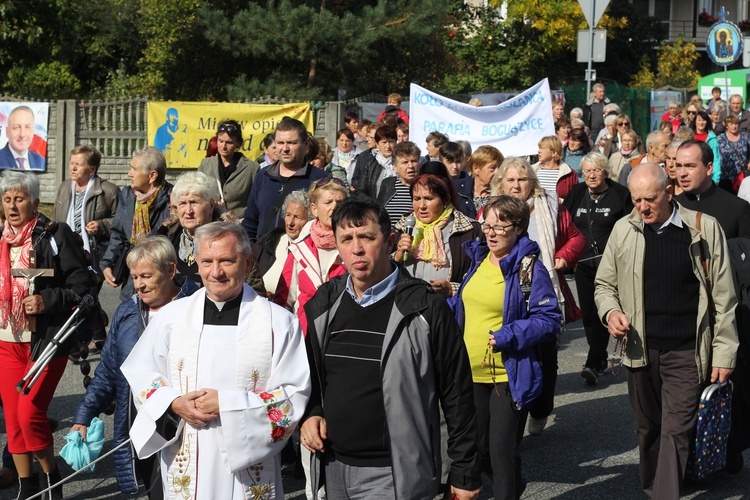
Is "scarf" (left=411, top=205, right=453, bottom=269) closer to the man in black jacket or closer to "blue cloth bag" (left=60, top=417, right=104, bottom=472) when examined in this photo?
the man in black jacket

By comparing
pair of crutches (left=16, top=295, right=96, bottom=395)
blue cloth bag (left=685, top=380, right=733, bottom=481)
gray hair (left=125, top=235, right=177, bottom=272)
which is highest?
gray hair (left=125, top=235, right=177, bottom=272)

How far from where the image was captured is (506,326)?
5570 mm

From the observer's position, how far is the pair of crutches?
586 centimetres

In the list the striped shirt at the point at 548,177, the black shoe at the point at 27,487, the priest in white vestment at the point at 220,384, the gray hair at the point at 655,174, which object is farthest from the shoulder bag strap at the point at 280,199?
the priest in white vestment at the point at 220,384

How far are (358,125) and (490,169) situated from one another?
6327mm

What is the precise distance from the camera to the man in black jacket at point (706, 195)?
6.55m

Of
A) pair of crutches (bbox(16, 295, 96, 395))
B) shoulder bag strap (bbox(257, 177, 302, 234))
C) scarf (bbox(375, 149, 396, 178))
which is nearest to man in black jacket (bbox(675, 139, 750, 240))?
shoulder bag strap (bbox(257, 177, 302, 234))

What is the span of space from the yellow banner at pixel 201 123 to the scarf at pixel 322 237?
12.2 m

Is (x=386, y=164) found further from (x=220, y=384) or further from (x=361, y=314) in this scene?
(x=220, y=384)

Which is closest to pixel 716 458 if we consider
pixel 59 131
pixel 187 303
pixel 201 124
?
pixel 187 303

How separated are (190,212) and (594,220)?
3.72 m

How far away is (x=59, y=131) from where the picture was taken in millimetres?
19844

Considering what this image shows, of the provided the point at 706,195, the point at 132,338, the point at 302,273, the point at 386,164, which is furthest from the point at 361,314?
the point at 386,164

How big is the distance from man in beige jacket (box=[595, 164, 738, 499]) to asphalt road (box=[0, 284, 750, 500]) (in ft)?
2.11
